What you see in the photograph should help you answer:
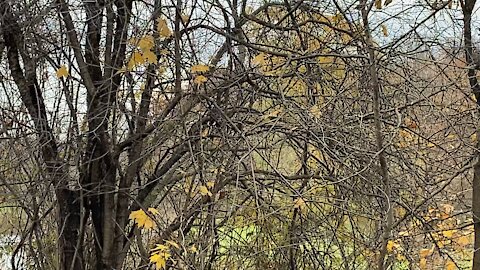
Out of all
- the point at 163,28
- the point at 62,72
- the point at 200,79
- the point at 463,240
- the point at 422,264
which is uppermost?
the point at 163,28

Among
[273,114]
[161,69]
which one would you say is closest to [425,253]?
[273,114]

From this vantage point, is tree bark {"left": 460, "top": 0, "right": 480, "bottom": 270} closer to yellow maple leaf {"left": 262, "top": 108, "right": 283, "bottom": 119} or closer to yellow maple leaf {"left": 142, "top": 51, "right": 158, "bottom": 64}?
yellow maple leaf {"left": 262, "top": 108, "right": 283, "bottom": 119}

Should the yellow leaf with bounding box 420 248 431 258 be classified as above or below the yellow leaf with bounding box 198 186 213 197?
below

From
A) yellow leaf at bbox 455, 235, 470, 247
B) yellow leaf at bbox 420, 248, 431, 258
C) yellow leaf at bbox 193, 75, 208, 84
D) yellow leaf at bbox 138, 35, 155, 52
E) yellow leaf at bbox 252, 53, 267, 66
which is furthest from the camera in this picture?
yellow leaf at bbox 455, 235, 470, 247

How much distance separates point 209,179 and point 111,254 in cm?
106

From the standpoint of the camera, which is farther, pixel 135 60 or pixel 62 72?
pixel 62 72

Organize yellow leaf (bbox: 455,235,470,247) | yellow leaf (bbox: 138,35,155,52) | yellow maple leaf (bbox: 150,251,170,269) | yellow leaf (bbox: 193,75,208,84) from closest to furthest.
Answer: yellow maple leaf (bbox: 150,251,170,269) → yellow leaf (bbox: 138,35,155,52) → yellow leaf (bbox: 193,75,208,84) → yellow leaf (bbox: 455,235,470,247)

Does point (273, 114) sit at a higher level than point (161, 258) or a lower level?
higher

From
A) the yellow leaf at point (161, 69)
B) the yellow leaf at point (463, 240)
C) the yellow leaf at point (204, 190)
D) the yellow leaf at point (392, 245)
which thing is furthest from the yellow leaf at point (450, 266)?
the yellow leaf at point (161, 69)

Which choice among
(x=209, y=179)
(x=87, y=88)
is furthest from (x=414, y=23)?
(x=87, y=88)

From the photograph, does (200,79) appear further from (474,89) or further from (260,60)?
(474,89)

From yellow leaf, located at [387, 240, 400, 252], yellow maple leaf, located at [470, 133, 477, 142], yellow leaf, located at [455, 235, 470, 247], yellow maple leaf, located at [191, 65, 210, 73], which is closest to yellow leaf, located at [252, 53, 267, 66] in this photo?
yellow maple leaf, located at [191, 65, 210, 73]

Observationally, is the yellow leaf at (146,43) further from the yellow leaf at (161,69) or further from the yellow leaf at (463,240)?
the yellow leaf at (463,240)

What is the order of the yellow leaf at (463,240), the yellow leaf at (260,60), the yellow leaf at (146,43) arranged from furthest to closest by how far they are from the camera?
the yellow leaf at (463,240), the yellow leaf at (260,60), the yellow leaf at (146,43)
